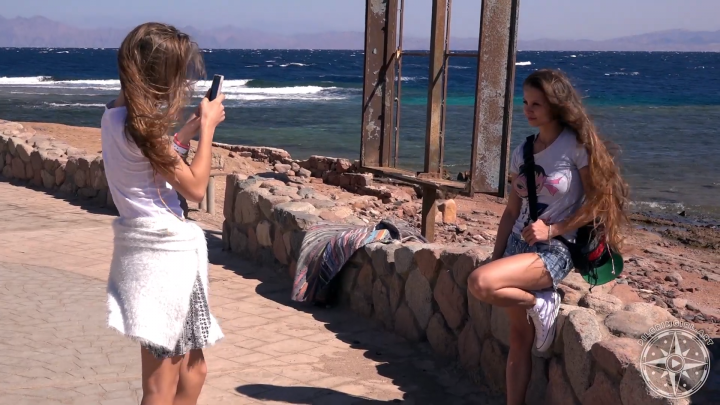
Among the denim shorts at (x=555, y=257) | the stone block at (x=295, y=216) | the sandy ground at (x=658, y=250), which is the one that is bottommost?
the sandy ground at (x=658, y=250)

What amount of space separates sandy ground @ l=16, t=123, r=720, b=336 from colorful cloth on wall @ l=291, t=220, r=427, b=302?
1.63 meters

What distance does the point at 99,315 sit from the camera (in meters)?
5.88

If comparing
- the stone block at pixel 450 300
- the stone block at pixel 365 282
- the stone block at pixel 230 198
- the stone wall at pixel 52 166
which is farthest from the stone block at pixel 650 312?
the stone wall at pixel 52 166

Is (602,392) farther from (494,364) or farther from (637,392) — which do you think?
(494,364)

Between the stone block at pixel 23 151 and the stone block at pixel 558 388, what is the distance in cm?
931

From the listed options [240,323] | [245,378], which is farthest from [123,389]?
[240,323]

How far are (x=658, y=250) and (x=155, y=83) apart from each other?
912cm

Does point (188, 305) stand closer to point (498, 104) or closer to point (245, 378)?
point (245, 378)

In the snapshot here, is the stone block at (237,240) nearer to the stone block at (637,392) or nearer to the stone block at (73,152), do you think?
the stone block at (73,152)

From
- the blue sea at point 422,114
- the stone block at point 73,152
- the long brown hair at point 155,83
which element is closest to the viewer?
the long brown hair at point 155,83

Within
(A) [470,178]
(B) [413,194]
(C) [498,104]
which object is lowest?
(B) [413,194]

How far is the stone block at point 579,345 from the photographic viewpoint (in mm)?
3609

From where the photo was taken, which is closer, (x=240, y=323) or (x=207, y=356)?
(x=207, y=356)

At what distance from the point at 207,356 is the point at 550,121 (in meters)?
2.62
